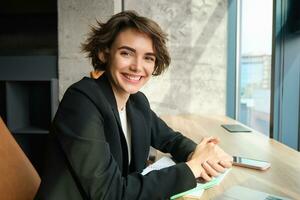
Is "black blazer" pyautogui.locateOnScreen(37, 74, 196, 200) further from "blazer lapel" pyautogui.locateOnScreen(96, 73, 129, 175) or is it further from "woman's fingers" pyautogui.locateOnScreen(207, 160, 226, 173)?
"woman's fingers" pyautogui.locateOnScreen(207, 160, 226, 173)

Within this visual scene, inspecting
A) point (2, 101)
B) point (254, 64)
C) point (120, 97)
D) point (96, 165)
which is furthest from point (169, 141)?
point (2, 101)

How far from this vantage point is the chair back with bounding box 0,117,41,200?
829 millimetres

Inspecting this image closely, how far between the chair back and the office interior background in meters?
1.77

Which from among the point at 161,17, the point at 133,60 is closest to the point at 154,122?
the point at 133,60

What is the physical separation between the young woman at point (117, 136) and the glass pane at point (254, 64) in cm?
134

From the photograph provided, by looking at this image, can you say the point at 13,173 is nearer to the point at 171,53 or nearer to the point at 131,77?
the point at 131,77

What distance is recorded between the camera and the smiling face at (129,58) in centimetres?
110

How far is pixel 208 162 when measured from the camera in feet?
3.34

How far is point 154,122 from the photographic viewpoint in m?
1.44

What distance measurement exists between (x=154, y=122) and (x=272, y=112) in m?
0.80

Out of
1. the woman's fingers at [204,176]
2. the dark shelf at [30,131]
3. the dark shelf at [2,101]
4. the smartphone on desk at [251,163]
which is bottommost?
the dark shelf at [30,131]

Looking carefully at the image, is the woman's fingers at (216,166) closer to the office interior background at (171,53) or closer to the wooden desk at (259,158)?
the wooden desk at (259,158)

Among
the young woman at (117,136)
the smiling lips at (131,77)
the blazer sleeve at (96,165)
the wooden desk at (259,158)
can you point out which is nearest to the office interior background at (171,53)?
the wooden desk at (259,158)

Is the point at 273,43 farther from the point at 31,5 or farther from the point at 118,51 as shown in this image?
the point at 31,5
